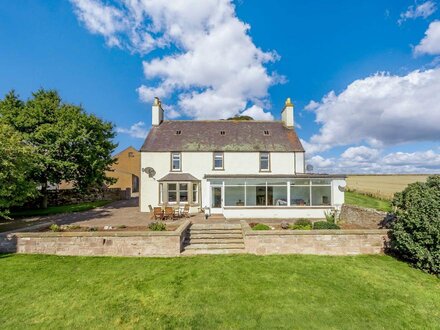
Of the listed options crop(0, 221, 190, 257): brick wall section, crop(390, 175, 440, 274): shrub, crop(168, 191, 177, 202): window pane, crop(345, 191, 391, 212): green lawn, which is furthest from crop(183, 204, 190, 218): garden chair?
crop(345, 191, 391, 212): green lawn

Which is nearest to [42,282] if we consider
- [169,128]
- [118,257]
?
[118,257]

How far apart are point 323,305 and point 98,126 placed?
80.5 feet

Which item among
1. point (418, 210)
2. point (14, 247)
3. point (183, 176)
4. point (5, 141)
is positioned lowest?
point (14, 247)

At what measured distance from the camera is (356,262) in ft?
32.9

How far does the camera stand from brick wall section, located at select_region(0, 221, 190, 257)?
10.7 m

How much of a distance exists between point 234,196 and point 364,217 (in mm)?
9024

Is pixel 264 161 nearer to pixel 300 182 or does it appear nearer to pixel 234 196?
pixel 300 182

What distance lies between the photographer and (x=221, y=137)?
23.1 metres

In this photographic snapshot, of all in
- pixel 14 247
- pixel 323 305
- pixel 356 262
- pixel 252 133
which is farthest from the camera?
pixel 252 133

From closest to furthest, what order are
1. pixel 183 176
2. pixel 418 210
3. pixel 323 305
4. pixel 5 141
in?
pixel 323 305 < pixel 418 210 < pixel 5 141 < pixel 183 176

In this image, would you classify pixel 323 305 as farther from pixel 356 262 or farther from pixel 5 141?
pixel 5 141

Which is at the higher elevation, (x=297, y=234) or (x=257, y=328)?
(x=297, y=234)

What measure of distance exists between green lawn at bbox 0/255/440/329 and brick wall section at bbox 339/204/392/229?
138 inches

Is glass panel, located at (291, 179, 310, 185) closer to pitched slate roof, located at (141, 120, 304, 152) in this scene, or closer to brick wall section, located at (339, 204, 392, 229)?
brick wall section, located at (339, 204, 392, 229)
